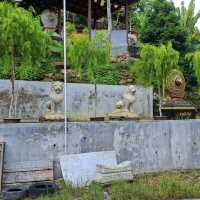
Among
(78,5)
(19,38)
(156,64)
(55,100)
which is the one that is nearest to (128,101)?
(55,100)

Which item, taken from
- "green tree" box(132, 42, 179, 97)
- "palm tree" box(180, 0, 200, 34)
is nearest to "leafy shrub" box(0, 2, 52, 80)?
"green tree" box(132, 42, 179, 97)

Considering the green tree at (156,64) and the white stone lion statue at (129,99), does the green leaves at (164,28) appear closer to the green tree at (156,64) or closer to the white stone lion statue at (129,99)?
the green tree at (156,64)

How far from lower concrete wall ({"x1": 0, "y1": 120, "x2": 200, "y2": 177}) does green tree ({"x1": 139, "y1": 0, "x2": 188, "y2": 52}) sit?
34.7 ft

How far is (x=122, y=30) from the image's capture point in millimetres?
23812

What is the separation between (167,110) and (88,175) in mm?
4344

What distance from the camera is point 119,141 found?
1081 cm

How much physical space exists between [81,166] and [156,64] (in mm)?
6510

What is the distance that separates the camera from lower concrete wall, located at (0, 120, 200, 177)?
9648mm

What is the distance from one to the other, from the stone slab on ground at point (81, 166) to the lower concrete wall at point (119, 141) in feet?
1.53

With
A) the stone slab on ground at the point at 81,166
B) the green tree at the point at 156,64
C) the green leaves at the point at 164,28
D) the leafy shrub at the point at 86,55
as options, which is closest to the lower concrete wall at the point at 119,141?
the stone slab on ground at the point at 81,166

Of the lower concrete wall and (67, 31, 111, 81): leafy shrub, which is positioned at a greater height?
(67, 31, 111, 81): leafy shrub

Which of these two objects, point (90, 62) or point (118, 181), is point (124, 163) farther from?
point (90, 62)

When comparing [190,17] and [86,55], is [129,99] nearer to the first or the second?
[86,55]

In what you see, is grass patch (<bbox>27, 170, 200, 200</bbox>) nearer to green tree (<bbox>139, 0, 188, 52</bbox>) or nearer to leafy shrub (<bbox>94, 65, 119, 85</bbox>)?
leafy shrub (<bbox>94, 65, 119, 85</bbox>)
